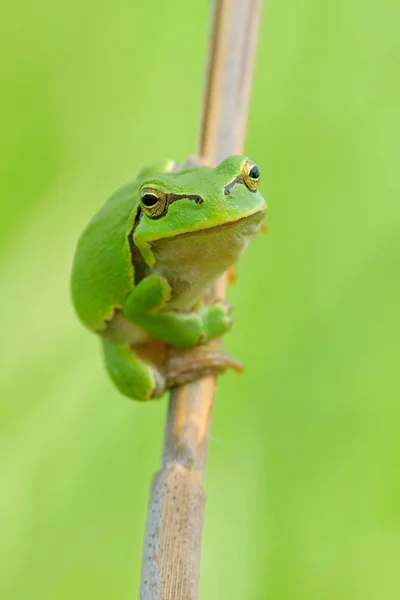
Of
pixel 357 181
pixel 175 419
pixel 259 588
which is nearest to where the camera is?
pixel 175 419

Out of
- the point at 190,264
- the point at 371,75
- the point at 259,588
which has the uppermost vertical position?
the point at 371,75

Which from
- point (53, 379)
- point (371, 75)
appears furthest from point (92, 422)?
point (371, 75)

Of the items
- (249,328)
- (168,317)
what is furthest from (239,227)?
(249,328)

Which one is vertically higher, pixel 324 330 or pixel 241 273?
pixel 241 273

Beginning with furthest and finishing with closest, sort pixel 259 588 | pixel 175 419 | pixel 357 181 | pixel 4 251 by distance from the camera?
pixel 357 181 < pixel 4 251 < pixel 259 588 < pixel 175 419

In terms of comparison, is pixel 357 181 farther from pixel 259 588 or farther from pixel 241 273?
pixel 259 588

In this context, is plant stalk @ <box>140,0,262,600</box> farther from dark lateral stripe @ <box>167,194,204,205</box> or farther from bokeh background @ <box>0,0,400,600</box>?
bokeh background @ <box>0,0,400,600</box>

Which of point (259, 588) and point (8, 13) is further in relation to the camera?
point (8, 13)
